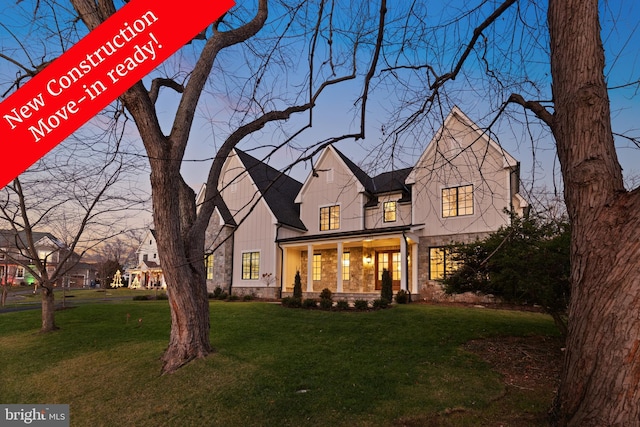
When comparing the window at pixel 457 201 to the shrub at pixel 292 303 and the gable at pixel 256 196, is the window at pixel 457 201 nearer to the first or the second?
the shrub at pixel 292 303

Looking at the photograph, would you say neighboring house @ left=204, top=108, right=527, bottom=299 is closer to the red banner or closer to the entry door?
the entry door

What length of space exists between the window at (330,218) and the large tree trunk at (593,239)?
1609cm

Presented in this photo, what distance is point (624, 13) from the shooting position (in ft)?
10.6

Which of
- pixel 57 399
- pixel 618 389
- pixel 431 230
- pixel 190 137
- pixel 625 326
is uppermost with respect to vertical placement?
pixel 190 137

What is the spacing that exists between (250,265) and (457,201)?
444 inches

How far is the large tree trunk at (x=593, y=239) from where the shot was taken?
2.50 meters

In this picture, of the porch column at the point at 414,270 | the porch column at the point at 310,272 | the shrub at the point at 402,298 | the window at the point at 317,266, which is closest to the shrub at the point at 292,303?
the shrub at the point at 402,298

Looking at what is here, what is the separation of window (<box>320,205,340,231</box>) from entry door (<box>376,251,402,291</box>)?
8.99 ft

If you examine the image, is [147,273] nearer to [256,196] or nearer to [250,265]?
[250,265]

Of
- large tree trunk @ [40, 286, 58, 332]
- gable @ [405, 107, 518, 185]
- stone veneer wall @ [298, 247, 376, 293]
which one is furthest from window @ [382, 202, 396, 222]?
large tree trunk @ [40, 286, 58, 332]

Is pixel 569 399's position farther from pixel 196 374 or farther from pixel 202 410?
pixel 196 374

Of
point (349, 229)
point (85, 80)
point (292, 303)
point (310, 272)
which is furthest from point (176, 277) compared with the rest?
point (349, 229)

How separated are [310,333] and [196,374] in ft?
11.2

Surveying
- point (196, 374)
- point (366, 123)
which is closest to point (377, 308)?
point (196, 374)
